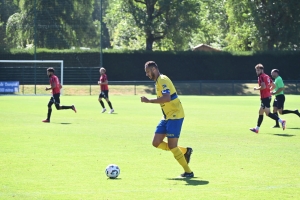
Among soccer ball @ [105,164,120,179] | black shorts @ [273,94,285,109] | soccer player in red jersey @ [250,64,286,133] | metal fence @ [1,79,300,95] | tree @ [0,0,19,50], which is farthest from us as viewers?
tree @ [0,0,19,50]

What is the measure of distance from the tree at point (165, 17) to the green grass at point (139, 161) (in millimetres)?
35599

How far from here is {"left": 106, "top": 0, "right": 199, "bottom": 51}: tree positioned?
58.0 m

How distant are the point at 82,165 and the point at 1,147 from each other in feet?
12.0

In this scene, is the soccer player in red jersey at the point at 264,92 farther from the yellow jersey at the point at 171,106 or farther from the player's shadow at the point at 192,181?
the player's shadow at the point at 192,181

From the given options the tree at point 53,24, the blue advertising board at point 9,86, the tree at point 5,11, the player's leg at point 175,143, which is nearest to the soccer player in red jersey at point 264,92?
the player's leg at point 175,143

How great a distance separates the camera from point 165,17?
58.7m

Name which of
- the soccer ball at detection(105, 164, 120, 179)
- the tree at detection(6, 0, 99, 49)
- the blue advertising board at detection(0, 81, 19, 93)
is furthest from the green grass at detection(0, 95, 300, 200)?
the tree at detection(6, 0, 99, 49)

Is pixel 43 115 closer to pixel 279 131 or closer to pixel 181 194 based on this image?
pixel 279 131

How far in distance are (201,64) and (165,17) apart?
565 centimetres

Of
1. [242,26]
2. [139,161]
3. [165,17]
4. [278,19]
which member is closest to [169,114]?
[139,161]

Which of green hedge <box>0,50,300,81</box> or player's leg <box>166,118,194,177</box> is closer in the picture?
player's leg <box>166,118,194,177</box>

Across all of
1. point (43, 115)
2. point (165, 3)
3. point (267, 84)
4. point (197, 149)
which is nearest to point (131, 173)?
point (197, 149)

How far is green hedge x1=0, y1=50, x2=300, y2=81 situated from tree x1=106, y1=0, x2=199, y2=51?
2387 mm

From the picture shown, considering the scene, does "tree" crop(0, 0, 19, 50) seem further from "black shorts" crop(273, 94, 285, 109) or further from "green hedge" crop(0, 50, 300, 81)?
"black shorts" crop(273, 94, 285, 109)
